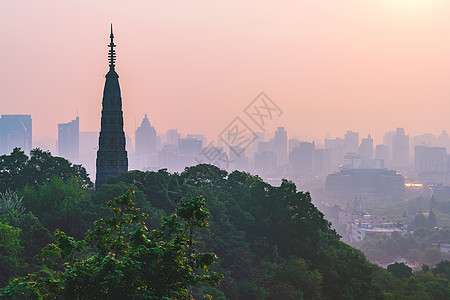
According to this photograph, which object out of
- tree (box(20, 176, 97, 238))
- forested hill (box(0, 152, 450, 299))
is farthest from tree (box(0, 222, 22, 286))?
tree (box(20, 176, 97, 238))

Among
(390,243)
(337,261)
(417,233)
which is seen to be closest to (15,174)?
(337,261)

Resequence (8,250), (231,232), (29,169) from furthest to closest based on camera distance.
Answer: (29,169)
(231,232)
(8,250)

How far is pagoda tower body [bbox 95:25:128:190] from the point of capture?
50938 mm

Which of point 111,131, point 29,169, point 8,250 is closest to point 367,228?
point 111,131

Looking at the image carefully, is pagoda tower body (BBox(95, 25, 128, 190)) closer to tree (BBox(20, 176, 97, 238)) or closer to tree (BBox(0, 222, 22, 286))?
tree (BBox(20, 176, 97, 238))

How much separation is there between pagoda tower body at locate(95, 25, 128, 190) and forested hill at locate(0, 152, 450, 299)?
11.0ft

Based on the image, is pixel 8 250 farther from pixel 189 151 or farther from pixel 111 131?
pixel 189 151

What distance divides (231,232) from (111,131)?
1612cm

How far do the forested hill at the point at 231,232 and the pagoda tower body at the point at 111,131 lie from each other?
334 centimetres

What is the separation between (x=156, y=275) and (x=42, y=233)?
18852mm

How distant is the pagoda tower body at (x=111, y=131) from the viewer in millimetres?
50938

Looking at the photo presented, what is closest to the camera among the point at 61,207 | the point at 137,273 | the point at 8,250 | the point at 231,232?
the point at 137,273

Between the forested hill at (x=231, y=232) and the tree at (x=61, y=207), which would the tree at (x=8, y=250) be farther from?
the tree at (x=61, y=207)

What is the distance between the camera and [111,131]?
2016 inches
